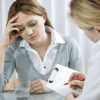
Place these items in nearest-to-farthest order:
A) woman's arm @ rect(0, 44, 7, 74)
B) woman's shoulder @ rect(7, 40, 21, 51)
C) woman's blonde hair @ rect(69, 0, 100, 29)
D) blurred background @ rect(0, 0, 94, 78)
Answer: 1. woman's blonde hair @ rect(69, 0, 100, 29)
2. woman's arm @ rect(0, 44, 7, 74)
3. woman's shoulder @ rect(7, 40, 21, 51)
4. blurred background @ rect(0, 0, 94, 78)

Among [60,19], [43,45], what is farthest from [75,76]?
[60,19]

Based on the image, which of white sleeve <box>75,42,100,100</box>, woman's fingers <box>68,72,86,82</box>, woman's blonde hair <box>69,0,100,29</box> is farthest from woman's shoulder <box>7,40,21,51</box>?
white sleeve <box>75,42,100,100</box>

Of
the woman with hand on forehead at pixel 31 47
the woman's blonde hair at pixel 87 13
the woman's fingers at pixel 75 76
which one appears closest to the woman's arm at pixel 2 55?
the woman with hand on forehead at pixel 31 47

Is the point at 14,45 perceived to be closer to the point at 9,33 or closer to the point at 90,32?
the point at 9,33

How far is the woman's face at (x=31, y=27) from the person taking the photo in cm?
94

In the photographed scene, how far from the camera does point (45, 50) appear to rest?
3.56ft

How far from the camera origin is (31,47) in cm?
108

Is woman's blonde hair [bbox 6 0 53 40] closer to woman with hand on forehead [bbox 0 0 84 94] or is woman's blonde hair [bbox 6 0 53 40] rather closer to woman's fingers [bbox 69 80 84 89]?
woman with hand on forehead [bbox 0 0 84 94]

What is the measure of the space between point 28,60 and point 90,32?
0.55 metres

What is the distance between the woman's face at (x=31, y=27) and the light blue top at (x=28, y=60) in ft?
0.41

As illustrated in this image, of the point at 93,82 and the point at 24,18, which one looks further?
the point at 24,18

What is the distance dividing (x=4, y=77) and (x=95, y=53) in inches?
27.3

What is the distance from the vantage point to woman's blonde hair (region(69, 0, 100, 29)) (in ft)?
1.71

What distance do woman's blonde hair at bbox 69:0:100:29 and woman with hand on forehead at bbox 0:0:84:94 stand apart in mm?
423
